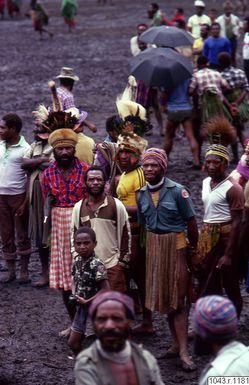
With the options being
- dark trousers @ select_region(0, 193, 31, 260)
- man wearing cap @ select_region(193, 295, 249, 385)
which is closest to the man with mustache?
dark trousers @ select_region(0, 193, 31, 260)

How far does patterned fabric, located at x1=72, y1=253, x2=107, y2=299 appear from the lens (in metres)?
6.96

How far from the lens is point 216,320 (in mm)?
4746

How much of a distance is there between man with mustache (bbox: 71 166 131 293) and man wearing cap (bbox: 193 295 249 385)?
2.67 m

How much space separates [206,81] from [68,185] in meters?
5.23

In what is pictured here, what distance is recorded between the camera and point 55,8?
133ft

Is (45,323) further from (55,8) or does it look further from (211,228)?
(55,8)

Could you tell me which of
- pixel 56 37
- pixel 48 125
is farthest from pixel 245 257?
pixel 56 37

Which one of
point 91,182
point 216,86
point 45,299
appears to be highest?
point 91,182

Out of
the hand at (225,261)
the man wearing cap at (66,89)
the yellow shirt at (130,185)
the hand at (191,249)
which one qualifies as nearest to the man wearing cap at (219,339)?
the hand at (191,249)

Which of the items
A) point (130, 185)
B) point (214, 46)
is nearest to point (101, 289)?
point (130, 185)

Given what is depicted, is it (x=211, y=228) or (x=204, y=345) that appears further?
(x=211, y=228)

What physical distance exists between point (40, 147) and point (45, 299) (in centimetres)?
142

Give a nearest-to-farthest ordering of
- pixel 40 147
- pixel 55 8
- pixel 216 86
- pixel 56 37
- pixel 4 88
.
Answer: pixel 40 147 < pixel 216 86 < pixel 4 88 < pixel 56 37 < pixel 55 8

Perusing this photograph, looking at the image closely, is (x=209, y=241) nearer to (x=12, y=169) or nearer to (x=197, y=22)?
(x=12, y=169)
